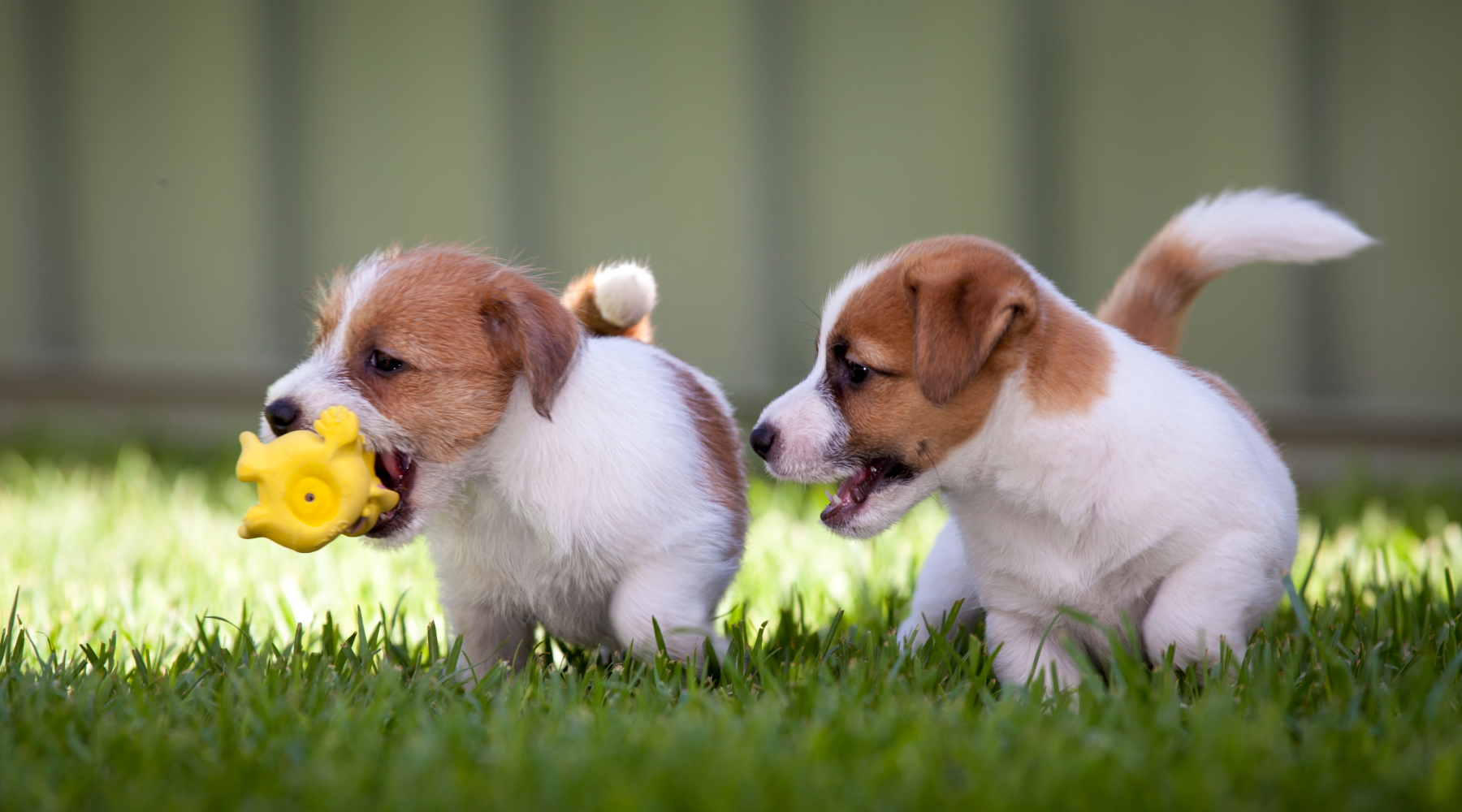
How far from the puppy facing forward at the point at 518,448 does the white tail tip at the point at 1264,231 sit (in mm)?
1688

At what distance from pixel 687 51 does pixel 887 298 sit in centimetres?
538

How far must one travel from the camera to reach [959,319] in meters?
2.75

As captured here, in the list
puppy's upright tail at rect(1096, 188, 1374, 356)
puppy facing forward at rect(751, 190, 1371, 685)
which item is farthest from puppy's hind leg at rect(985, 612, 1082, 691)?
puppy's upright tail at rect(1096, 188, 1374, 356)

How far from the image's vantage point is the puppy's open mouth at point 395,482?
2.93 m

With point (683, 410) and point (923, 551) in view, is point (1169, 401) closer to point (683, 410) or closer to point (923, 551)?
point (683, 410)

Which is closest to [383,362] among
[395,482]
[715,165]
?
[395,482]

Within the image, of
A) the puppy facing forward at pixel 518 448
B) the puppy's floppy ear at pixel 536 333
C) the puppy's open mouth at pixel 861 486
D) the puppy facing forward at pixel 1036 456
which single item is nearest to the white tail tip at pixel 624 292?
the puppy facing forward at pixel 518 448

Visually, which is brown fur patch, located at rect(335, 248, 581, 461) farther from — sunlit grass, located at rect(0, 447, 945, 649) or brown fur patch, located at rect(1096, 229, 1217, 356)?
brown fur patch, located at rect(1096, 229, 1217, 356)

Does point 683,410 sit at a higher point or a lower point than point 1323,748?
higher

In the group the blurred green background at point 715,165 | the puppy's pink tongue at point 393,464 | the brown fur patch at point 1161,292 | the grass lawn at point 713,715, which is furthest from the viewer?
the blurred green background at point 715,165

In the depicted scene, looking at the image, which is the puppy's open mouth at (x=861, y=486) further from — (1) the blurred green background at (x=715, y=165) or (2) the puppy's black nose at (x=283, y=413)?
(1) the blurred green background at (x=715, y=165)

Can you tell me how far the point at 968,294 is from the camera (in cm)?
277

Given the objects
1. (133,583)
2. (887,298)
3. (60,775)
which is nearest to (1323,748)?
(887,298)

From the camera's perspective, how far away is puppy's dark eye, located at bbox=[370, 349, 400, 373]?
115 inches
